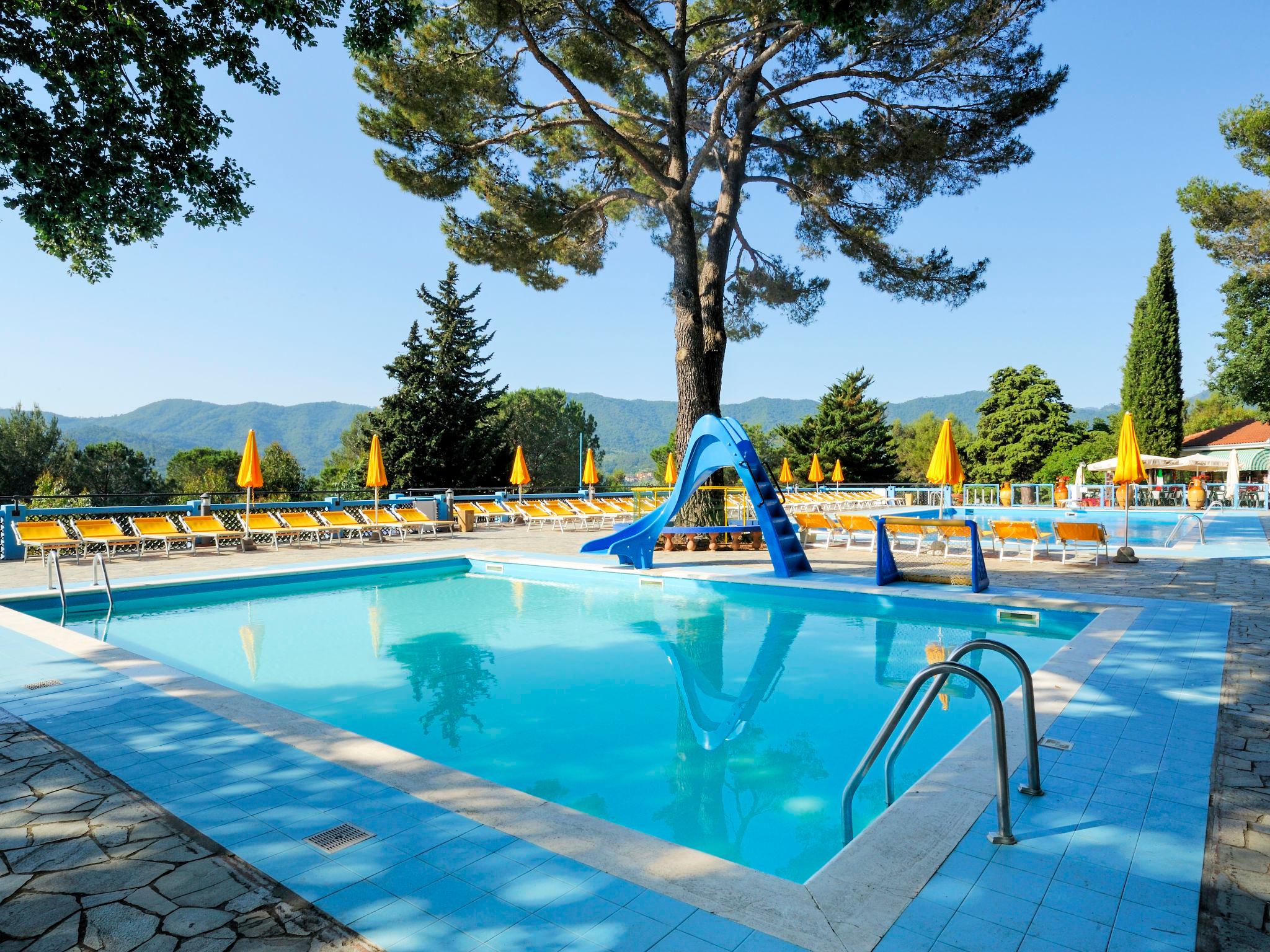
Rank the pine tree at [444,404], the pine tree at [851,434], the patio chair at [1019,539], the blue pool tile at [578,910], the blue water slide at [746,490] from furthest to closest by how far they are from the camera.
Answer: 1. the pine tree at [851,434]
2. the pine tree at [444,404]
3. the patio chair at [1019,539]
4. the blue water slide at [746,490]
5. the blue pool tile at [578,910]

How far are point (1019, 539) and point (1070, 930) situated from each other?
10270mm

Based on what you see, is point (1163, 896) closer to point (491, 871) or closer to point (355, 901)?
point (491, 871)

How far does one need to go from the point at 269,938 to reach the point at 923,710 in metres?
2.28

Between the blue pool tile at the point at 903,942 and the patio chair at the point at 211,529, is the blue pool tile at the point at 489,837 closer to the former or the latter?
the blue pool tile at the point at 903,942

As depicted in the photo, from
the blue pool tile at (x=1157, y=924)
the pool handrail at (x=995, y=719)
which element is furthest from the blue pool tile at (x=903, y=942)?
the pool handrail at (x=995, y=719)

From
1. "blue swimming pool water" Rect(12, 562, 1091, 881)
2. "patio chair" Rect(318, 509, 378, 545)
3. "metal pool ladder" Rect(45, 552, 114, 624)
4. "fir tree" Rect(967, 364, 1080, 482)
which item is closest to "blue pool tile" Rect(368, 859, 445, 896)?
"blue swimming pool water" Rect(12, 562, 1091, 881)

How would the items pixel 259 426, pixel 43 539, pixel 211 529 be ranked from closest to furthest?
pixel 43 539
pixel 211 529
pixel 259 426

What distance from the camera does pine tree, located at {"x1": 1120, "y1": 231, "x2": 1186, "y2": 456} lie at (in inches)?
1197

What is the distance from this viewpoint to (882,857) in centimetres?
252

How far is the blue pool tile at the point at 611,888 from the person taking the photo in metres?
2.25

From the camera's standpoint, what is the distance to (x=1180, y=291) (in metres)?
30.9

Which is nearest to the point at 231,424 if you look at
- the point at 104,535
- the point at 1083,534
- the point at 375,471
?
the point at 375,471

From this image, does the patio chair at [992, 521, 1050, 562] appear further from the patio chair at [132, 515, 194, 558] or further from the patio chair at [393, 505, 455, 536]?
the patio chair at [132, 515, 194, 558]

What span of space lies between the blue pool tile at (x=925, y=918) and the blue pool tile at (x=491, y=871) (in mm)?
1192
